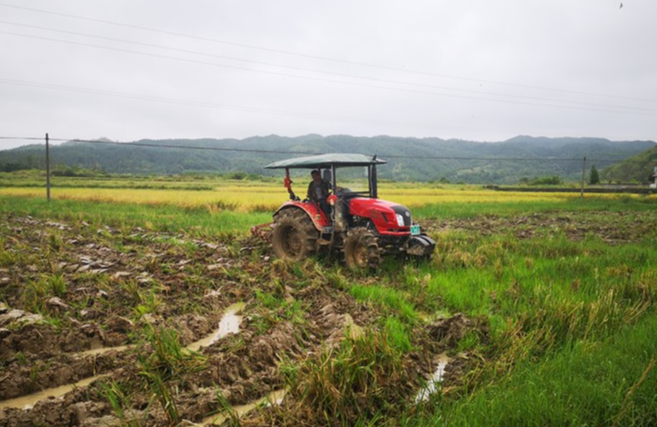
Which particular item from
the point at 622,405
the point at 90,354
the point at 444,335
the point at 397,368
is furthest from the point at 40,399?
the point at 622,405

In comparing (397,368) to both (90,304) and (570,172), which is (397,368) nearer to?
(90,304)

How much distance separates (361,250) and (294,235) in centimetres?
180

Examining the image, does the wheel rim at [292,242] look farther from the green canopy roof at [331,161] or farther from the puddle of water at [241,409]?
the puddle of water at [241,409]

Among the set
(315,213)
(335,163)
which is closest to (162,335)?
(315,213)

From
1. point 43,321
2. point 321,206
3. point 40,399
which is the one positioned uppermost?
point 321,206

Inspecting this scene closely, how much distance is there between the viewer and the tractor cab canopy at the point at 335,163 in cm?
729

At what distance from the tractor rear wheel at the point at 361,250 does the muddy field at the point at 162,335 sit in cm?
37

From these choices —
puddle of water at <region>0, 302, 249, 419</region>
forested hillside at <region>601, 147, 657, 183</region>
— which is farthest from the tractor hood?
forested hillside at <region>601, 147, 657, 183</region>

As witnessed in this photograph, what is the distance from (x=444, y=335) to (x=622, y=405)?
184 centimetres

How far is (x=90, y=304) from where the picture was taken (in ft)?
16.8

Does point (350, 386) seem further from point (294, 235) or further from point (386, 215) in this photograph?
point (294, 235)

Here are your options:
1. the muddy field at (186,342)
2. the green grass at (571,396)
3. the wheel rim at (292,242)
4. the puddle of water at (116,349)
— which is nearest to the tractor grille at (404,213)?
the muddy field at (186,342)

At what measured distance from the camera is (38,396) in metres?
3.21

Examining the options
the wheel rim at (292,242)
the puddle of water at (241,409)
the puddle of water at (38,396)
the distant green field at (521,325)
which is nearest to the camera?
the distant green field at (521,325)
